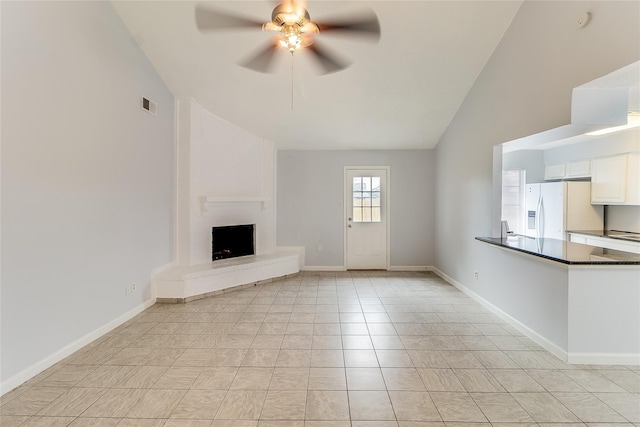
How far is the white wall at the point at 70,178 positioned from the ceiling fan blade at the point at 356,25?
7.13ft

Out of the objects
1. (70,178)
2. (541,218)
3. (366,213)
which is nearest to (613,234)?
(541,218)

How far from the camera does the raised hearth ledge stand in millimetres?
3873

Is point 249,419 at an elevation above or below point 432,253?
below

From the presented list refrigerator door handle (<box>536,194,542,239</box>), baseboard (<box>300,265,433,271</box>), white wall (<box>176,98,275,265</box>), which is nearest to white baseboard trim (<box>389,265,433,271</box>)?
baseboard (<box>300,265,433,271</box>)

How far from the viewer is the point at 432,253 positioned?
5.82 meters

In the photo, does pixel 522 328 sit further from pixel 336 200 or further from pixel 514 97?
pixel 336 200

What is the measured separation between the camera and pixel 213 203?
4656mm

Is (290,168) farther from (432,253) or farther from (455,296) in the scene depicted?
(455,296)

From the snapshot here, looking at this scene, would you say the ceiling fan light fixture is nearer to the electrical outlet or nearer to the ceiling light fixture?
the ceiling light fixture

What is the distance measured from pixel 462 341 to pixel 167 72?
4590mm

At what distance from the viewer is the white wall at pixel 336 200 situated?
19.1 ft

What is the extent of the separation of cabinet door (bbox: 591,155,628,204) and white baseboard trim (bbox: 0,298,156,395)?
6.41m

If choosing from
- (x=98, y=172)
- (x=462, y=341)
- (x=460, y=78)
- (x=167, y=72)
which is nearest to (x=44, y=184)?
(x=98, y=172)

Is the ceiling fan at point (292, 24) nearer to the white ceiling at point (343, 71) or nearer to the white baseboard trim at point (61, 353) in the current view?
the white ceiling at point (343, 71)
